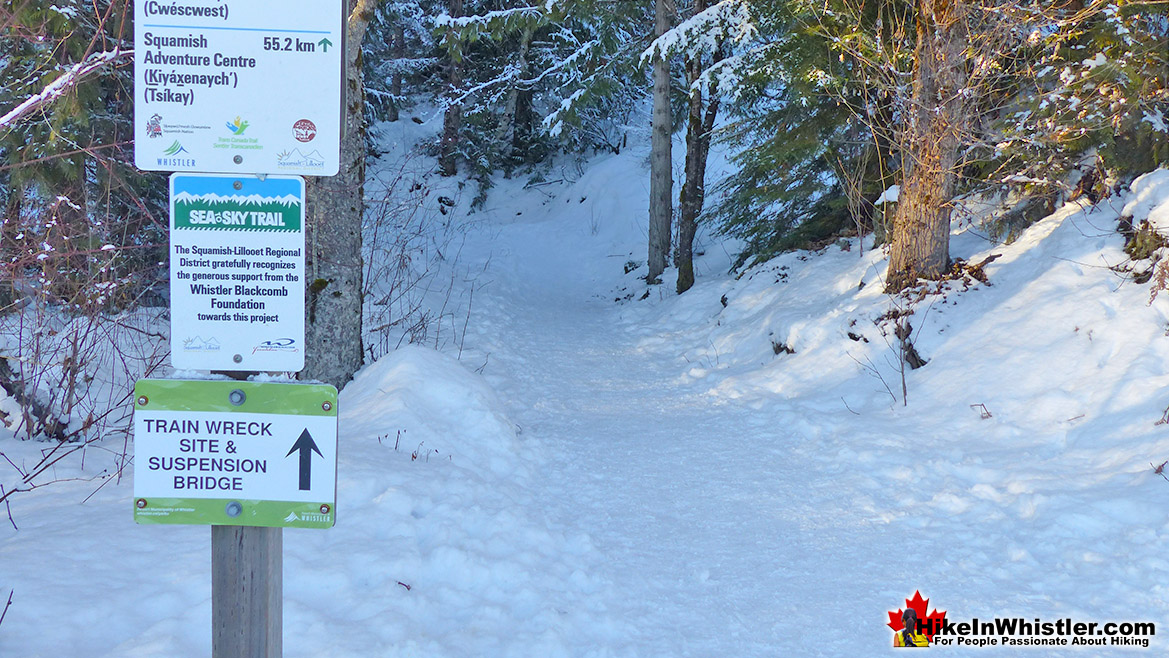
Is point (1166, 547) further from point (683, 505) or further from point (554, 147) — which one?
point (554, 147)

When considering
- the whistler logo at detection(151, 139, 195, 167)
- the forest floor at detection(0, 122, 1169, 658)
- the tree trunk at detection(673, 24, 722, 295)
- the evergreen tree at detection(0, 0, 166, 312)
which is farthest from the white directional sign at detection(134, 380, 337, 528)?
the tree trunk at detection(673, 24, 722, 295)

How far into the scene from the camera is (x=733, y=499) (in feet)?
15.8

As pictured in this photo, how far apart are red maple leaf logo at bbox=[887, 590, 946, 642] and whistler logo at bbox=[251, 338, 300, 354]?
2.73 meters

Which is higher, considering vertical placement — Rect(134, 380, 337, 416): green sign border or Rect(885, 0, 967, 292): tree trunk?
Rect(885, 0, 967, 292): tree trunk

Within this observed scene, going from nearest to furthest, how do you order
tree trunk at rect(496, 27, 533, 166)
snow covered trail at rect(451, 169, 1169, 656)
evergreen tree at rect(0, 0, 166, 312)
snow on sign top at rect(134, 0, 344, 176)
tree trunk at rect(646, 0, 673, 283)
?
snow on sign top at rect(134, 0, 344, 176) → snow covered trail at rect(451, 169, 1169, 656) → evergreen tree at rect(0, 0, 166, 312) → tree trunk at rect(646, 0, 673, 283) → tree trunk at rect(496, 27, 533, 166)

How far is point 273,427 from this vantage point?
2.04 metres

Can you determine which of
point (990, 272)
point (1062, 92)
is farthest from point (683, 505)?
point (1062, 92)

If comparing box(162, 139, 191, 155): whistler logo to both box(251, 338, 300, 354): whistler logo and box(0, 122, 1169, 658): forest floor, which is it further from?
box(0, 122, 1169, 658): forest floor

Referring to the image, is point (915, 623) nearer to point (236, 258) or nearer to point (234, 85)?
point (236, 258)

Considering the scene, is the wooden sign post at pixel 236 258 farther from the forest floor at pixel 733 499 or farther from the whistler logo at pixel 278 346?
the forest floor at pixel 733 499

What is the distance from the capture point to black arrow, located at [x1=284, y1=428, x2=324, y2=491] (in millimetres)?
2049

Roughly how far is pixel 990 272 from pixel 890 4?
291 cm

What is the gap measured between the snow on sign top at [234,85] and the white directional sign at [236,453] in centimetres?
60

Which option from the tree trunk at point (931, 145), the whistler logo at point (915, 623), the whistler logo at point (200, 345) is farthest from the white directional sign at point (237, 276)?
the tree trunk at point (931, 145)
